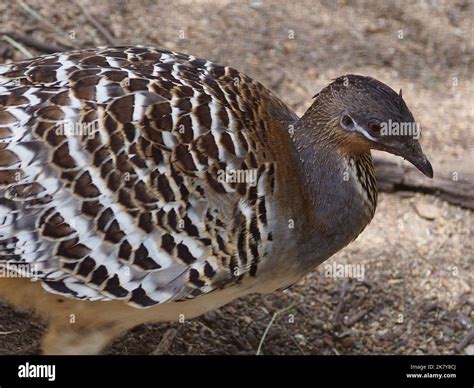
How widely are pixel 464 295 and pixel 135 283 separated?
218cm

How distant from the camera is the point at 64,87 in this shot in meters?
3.76

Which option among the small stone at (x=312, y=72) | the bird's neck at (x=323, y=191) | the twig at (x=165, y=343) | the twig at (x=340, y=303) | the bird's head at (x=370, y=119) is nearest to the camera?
the bird's head at (x=370, y=119)

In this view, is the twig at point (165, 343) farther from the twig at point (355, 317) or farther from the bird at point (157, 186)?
the twig at point (355, 317)

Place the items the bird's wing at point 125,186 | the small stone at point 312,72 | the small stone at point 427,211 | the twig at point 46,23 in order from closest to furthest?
the bird's wing at point 125,186
the small stone at point 427,211
the twig at point 46,23
the small stone at point 312,72

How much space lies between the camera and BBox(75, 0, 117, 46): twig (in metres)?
5.94

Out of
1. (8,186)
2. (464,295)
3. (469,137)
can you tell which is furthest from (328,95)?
(469,137)

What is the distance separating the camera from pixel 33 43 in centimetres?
576

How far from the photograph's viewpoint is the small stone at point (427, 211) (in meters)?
5.46

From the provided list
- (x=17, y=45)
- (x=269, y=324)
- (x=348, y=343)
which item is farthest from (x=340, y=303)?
(x=17, y=45)

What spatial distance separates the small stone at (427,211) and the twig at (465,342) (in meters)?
0.80

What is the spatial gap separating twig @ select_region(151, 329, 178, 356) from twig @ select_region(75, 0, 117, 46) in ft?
6.72

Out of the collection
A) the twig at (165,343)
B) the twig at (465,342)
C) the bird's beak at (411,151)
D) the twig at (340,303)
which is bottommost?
the twig at (465,342)

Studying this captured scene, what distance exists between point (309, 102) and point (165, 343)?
1.97m

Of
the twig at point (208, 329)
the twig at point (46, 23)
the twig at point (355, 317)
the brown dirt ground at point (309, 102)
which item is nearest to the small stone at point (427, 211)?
the brown dirt ground at point (309, 102)
